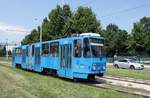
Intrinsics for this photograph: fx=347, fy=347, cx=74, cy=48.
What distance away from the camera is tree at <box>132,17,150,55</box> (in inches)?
3570

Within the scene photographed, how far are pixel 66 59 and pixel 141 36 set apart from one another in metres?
70.8

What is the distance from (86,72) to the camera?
22422 mm

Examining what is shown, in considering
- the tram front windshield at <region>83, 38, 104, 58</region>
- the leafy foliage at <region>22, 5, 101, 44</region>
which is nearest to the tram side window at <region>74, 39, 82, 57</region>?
the tram front windshield at <region>83, 38, 104, 58</region>

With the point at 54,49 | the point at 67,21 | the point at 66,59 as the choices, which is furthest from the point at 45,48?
the point at 67,21

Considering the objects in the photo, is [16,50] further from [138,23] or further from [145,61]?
[138,23]

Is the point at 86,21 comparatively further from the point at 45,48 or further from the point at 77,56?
the point at 77,56

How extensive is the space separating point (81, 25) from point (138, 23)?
30594 mm

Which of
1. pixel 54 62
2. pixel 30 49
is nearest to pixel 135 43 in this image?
pixel 30 49

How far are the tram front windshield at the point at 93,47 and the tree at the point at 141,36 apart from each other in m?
68.5

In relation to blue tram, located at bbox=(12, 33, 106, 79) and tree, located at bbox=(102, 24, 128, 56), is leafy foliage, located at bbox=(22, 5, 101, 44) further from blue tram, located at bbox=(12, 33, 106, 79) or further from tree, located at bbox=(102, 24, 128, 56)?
blue tram, located at bbox=(12, 33, 106, 79)

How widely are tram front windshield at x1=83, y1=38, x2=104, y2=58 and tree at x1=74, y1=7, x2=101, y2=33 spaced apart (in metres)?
45.4

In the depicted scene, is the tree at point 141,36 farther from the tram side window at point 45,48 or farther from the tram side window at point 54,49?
the tram side window at point 54,49

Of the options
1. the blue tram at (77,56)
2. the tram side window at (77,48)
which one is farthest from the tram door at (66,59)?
the tram side window at (77,48)

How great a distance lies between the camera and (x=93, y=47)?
22859 mm
